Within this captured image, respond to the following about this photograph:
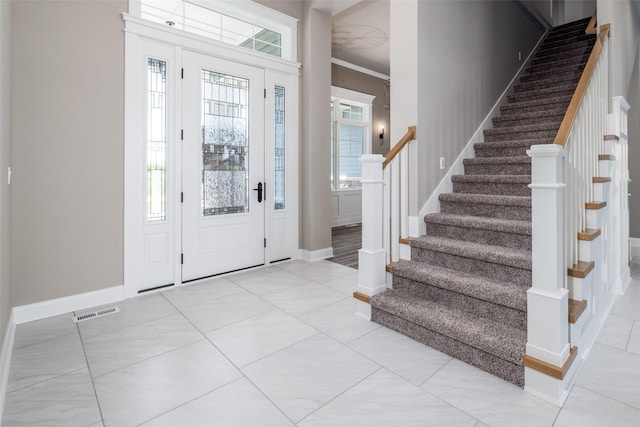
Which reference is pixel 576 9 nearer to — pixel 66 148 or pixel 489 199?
pixel 489 199

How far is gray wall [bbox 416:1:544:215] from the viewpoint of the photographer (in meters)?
3.20

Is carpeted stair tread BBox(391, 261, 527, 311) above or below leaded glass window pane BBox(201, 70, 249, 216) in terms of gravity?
below

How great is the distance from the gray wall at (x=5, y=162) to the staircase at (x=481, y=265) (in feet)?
7.90

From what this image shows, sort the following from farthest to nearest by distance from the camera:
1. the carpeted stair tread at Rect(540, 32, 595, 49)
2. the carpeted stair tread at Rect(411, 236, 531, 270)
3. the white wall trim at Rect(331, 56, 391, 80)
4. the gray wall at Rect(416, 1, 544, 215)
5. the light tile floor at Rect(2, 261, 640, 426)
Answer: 1. the white wall trim at Rect(331, 56, 391, 80)
2. the carpeted stair tread at Rect(540, 32, 595, 49)
3. the gray wall at Rect(416, 1, 544, 215)
4. the carpeted stair tread at Rect(411, 236, 531, 270)
5. the light tile floor at Rect(2, 261, 640, 426)

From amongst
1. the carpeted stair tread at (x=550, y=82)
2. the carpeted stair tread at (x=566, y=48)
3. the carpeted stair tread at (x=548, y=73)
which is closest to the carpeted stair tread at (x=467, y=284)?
the carpeted stair tread at (x=550, y=82)

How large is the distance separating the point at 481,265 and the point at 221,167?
108 inches

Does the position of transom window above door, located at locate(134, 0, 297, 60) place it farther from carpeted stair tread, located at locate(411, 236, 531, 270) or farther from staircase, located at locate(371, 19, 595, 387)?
carpeted stair tread, located at locate(411, 236, 531, 270)

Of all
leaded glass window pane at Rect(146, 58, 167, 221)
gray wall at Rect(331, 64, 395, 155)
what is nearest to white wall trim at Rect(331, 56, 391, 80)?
gray wall at Rect(331, 64, 395, 155)

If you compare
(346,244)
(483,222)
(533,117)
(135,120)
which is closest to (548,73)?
(533,117)

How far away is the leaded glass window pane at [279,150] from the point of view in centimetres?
436

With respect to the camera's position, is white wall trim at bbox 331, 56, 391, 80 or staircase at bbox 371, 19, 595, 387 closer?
staircase at bbox 371, 19, 595, 387

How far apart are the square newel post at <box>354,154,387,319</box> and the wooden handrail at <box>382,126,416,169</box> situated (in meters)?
0.20

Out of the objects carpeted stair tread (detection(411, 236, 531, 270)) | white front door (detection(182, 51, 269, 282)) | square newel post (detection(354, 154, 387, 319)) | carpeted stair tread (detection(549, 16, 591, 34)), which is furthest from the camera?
carpeted stair tread (detection(549, 16, 591, 34))

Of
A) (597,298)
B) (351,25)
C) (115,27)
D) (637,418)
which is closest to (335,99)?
(351,25)
